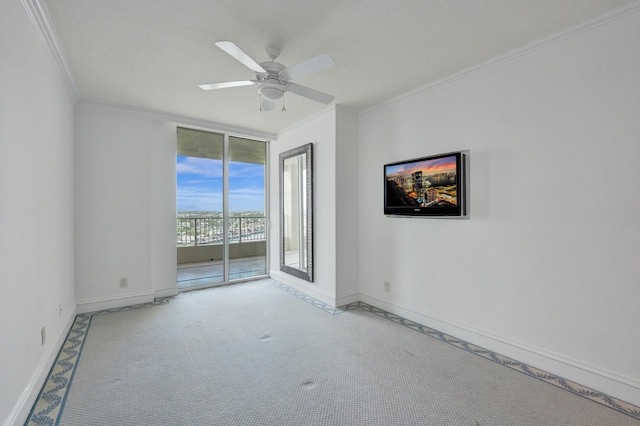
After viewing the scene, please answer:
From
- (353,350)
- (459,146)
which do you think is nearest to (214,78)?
(459,146)

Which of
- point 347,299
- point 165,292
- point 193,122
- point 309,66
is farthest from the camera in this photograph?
point 193,122

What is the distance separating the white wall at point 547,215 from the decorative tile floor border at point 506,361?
6cm

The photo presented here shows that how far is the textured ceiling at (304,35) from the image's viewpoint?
6.26 feet

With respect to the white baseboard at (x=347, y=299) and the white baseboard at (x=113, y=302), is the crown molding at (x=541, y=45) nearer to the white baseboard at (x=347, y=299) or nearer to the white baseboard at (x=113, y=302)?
the white baseboard at (x=347, y=299)

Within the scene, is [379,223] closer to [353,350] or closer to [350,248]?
[350,248]

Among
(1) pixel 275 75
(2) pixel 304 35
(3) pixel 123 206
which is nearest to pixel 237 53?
(1) pixel 275 75

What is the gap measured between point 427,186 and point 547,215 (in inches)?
41.0

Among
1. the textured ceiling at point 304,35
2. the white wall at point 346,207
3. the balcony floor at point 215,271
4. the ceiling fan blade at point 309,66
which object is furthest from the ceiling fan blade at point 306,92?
the balcony floor at point 215,271

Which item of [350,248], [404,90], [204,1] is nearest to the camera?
[204,1]

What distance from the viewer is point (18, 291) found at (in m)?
1.74

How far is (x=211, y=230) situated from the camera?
15.8 ft

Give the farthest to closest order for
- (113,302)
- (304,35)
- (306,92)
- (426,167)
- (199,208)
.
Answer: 1. (199,208)
2. (113,302)
3. (426,167)
4. (306,92)
5. (304,35)

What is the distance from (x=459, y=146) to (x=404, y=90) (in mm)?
934

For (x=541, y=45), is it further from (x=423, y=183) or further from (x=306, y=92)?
(x=306, y=92)
